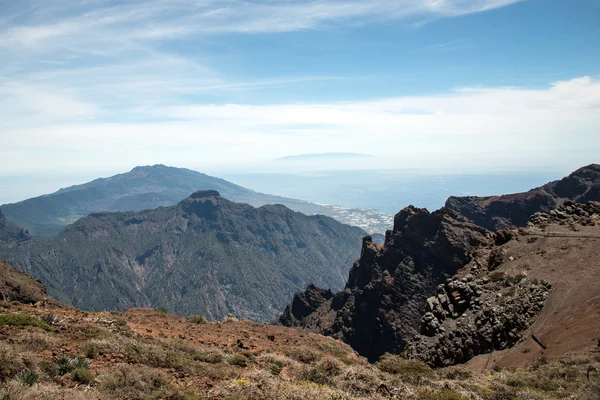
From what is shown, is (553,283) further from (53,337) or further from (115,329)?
(53,337)

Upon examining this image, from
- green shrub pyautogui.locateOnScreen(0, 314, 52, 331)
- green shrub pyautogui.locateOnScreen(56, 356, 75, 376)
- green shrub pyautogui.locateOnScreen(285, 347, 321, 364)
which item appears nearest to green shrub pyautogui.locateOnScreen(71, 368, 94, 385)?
green shrub pyautogui.locateOnScreen(56, 356, 75, 376)

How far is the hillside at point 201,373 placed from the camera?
1193 centimetres

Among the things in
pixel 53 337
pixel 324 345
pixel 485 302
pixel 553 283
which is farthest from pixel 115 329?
pixel 553 283

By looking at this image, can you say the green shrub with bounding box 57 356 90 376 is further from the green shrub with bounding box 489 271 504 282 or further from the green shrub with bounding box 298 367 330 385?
the green shrub with bounding box 489 271 504 282

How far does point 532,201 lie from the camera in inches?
3583

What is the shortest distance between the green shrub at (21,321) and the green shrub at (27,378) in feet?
20.7

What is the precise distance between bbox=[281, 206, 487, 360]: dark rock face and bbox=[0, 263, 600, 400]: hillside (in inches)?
1411

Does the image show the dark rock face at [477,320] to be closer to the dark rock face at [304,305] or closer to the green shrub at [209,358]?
the green shrub at [209,358]

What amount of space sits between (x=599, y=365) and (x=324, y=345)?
1567 centimetres

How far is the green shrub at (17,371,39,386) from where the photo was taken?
11102mm

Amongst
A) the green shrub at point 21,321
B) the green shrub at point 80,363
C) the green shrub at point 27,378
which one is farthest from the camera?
the green shrub at point 21,321

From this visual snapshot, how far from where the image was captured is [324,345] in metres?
27.5

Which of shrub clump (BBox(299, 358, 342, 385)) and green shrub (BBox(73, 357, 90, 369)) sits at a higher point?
green shrub (BBox(73, 357, 90, 369))

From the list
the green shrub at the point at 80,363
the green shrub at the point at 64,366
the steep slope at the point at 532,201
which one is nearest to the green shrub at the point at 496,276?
the green shrub at the point at 80,363
